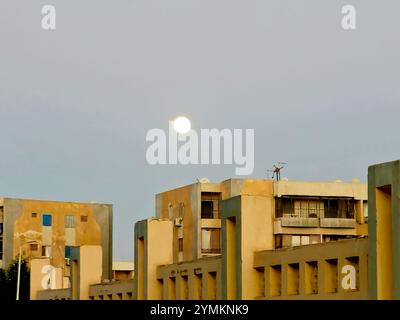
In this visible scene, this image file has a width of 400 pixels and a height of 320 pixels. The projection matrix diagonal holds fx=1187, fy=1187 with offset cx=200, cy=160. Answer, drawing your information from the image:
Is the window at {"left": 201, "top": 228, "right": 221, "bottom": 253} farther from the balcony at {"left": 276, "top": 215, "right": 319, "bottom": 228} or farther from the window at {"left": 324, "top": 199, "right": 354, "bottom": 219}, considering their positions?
the window at {"left": 324, "top": 199, "right": 354, "bottom": 219}

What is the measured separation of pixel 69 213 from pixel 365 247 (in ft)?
266

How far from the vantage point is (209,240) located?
94750 millimetres

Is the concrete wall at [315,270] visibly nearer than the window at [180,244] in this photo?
Yes

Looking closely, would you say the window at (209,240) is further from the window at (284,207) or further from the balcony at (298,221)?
the balcony at (298,221)

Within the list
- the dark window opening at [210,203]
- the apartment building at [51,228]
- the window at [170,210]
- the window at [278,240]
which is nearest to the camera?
the window at [278,240]

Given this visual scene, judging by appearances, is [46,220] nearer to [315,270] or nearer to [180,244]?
[180,244]

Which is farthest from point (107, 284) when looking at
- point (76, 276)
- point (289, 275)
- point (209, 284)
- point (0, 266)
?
point (0, 266)

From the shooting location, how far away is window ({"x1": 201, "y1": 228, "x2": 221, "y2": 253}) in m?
94.3

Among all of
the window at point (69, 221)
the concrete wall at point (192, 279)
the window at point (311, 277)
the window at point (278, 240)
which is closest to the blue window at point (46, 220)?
the window at point (69, 221)

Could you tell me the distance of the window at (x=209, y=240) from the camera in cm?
9431

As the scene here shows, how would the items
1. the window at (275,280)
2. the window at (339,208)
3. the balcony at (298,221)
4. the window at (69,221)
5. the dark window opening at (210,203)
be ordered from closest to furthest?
1. the window at (275,280)
2. the balcony at (298,221)
3. the window at (339,208)
4. the dark window opening at (210,203)
5. the window at (69,221)

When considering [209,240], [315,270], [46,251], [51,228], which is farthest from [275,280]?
[51,228]

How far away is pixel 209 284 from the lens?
173 feet

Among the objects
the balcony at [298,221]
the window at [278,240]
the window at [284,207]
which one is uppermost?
the window at [284,207]
